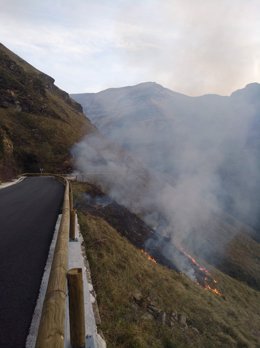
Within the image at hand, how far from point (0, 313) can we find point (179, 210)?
162ft

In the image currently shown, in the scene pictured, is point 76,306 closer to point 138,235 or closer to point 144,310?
point 144,310

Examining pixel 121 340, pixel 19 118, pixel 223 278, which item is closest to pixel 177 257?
pixel 223 278

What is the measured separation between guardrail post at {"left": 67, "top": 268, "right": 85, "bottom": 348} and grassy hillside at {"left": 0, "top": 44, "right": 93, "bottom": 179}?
1368 inches

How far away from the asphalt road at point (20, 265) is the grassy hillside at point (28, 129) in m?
26.2

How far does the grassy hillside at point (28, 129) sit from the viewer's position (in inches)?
2000

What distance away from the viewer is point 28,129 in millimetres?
62562

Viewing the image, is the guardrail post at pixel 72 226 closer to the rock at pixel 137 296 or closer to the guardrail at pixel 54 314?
the rock at pixel 137 296

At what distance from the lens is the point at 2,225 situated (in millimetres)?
11195

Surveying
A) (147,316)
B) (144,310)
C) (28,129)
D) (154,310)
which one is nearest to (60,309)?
(147,316)

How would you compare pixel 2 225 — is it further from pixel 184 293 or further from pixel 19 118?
pixel 19 118

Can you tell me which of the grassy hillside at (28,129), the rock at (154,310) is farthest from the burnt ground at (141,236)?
the grassy hillside at (28,129)

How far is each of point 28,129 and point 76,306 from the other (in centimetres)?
6209

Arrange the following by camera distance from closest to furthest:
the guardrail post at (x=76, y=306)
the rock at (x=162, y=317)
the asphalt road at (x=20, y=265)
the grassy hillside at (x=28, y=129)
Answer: the guardrail post at (x=76, y=306), the asphalt road at (x=20, y=265), the rock at (x=162, y=317), the grassy hillside at (x=28, y=129)

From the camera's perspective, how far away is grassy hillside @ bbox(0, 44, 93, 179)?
50812 millimetres
